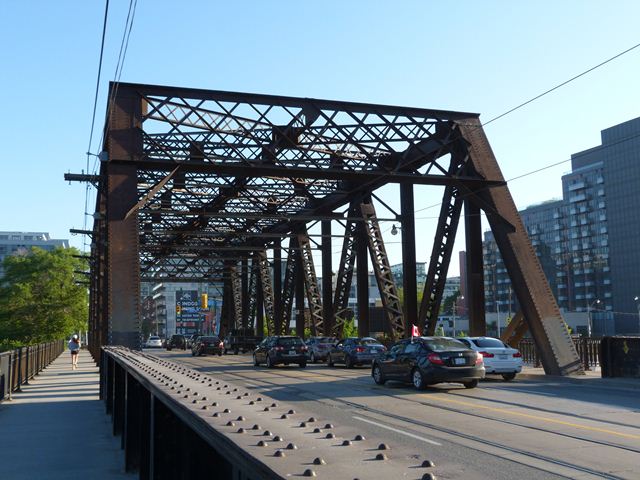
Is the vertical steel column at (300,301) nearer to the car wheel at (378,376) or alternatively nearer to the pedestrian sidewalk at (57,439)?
the car wheel at (378,376)

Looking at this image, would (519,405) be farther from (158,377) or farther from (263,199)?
(263,199)

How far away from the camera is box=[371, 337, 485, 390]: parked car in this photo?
19.8 meters

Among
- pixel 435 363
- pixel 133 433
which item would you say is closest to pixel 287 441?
pixel 133 433

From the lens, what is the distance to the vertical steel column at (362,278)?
37.8m

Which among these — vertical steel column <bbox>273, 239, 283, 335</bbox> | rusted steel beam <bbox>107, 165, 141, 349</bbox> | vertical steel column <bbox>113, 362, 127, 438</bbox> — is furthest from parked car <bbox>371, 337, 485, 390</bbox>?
vertical steel column <bbox>273, 239, 283, 335</bbox>

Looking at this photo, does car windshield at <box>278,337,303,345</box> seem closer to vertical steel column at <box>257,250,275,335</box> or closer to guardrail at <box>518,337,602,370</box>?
guardrail at <box>518,337,602,370</box>

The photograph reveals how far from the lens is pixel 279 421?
4.07 m

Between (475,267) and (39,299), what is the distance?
181 feet

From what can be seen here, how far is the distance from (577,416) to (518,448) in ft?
13.6

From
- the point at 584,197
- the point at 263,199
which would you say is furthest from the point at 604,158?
the point at 263,199

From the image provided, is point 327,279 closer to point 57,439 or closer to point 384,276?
point 384,276

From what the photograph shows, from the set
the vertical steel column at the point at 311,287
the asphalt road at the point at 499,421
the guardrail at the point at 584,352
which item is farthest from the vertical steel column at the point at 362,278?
the asphalt road at the point at 499,421

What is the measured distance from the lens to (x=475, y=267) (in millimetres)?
28922

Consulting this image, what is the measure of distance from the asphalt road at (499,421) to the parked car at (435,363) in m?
0.40
